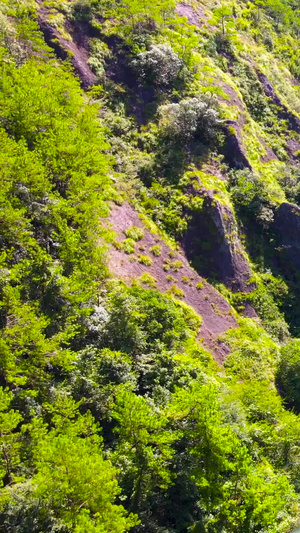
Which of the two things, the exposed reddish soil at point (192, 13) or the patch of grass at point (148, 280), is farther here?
the exposed reddish soil at point (192, 13)

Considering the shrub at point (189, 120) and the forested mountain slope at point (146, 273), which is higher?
the shrub at point (189, 120)

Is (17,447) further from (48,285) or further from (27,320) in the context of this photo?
(48,285)

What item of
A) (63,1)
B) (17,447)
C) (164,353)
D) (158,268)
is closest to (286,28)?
(63,1)

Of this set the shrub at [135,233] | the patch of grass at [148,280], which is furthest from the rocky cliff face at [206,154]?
the shrub at [135,233]

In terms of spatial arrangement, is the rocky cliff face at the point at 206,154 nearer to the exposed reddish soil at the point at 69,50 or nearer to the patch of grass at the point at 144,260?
the exposed reddish soil at the point at 69,50

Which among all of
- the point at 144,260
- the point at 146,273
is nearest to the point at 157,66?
the point at 144,260

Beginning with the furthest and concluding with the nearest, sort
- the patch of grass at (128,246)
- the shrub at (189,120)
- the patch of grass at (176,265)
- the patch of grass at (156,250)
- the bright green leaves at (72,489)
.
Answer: the shrub at (189,120) → the patch of grass at (176,265) → the patch of grass at (156,250) → the patch of grass at (128,246) → the bright green leaves at (72,489)
